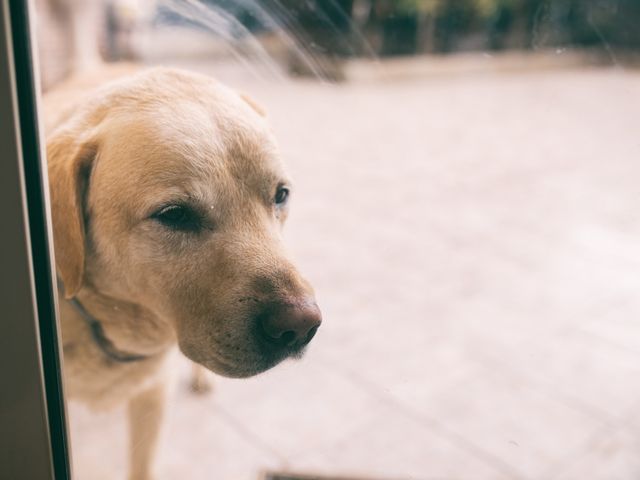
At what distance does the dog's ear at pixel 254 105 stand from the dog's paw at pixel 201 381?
1.09 meters

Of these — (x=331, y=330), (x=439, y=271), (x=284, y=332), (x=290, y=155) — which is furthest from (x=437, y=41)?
(x=284, y=332)

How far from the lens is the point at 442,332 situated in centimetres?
260

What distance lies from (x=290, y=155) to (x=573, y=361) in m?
2.73

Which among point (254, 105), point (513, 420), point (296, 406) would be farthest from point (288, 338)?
point (513, 420)

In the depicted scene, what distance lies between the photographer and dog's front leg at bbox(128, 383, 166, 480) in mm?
1668

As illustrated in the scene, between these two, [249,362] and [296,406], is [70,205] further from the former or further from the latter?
[296,406]

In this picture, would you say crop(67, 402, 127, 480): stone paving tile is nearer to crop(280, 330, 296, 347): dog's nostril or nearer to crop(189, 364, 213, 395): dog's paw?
crop(189, 364, 213, 395): dog's paw

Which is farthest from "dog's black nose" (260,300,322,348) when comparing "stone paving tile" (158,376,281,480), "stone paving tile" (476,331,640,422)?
"stone paving tile" (476,331,640,422)

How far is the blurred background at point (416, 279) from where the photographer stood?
1.84 m

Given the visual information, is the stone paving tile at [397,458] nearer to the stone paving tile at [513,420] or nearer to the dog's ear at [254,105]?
the stone paving tile at [513,420]

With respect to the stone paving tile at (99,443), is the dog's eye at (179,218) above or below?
above

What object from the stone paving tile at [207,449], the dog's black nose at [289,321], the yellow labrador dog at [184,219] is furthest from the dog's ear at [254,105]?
the stone paving tile at [207,449]

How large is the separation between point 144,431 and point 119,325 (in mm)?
501

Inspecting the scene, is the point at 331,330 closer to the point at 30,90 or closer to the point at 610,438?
the point at 610,438
